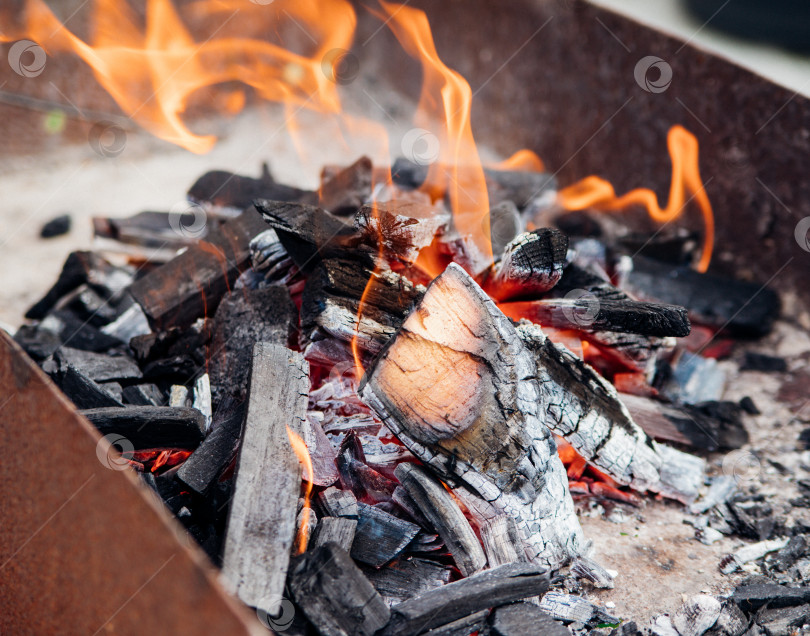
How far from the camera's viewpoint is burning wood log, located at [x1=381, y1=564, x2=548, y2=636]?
5.01 ft

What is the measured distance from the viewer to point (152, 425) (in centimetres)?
195

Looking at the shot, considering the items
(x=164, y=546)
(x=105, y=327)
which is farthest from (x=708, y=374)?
(x=105, y=327)

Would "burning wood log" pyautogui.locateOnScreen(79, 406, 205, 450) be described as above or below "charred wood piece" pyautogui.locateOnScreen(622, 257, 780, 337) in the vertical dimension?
below

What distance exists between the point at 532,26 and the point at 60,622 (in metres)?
4.62

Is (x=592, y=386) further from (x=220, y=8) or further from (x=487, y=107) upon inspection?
(x=220, y=8)

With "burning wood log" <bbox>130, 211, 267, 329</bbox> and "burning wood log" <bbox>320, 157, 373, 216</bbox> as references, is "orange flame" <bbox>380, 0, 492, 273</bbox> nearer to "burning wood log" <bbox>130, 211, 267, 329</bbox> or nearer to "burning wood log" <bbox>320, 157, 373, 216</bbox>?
"burning wood log" <bbox>320, 157, 373, 216</bbox>

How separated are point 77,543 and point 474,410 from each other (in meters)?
1.10

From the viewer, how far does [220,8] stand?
6.02 m

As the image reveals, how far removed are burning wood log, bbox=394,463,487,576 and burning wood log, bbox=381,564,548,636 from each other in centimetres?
10

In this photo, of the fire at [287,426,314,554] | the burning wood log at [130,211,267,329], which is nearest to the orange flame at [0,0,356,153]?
the burning wood log at [130,211,267,329]

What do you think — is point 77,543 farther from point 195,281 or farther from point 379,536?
point 195,281

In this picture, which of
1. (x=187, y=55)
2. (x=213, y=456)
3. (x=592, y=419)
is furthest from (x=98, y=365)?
(x=187, y=55)

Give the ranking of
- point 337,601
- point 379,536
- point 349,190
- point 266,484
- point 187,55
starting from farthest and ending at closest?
point 187,55
point 349,190
point 379,536
point 266,484
point 337,601

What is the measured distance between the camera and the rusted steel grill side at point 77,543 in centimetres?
110
